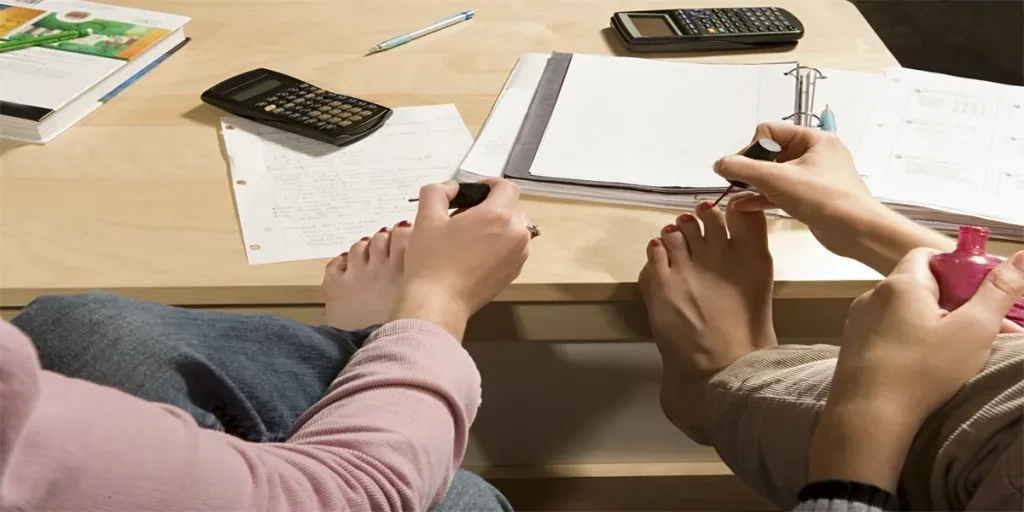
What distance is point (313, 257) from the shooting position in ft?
2.21

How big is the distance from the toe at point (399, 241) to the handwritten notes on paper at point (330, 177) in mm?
17

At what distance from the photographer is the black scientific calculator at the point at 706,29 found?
3.18 feet

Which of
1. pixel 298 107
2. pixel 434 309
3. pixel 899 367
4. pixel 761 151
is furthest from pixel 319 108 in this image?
pixel 899 367

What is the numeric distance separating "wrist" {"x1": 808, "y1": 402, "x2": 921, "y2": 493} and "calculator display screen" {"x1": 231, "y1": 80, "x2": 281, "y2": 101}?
0.60m

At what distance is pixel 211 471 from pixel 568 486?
0.89m

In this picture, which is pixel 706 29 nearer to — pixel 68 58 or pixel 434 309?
pixel 434 309

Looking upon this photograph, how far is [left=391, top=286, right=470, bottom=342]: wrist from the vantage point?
0.62m

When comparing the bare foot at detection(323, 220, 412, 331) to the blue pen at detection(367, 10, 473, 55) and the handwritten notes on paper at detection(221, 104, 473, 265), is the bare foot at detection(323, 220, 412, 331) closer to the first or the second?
the handwritten notes on paper at detection(221, 104, 473, 265)

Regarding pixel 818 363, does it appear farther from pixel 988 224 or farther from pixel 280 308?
pixel 280 308

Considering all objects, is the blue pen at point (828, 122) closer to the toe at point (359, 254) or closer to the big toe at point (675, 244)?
the big toe at point (675, 244)

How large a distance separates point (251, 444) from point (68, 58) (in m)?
0.61

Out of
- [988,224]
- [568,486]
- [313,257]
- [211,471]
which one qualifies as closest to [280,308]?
[313,257]

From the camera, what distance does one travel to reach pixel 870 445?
0.57 metres

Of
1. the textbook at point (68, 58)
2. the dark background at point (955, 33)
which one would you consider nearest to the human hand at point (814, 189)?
the textbook at point (68, 58)
